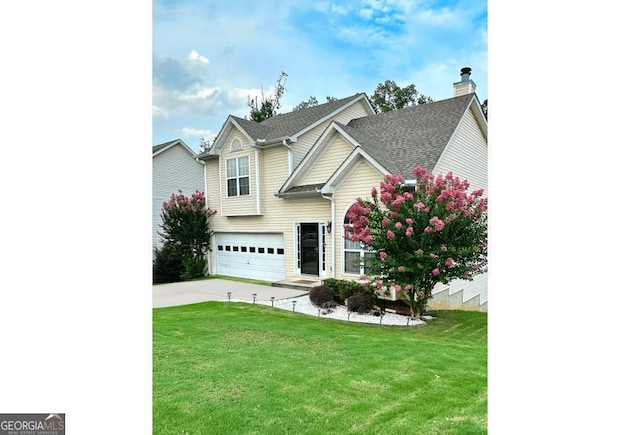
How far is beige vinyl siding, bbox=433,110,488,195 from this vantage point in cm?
748

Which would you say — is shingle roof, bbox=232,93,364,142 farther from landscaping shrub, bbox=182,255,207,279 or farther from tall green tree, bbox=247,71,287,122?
tall green tree, bbox=247,71,287,122

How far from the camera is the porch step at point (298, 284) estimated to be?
26.5ft

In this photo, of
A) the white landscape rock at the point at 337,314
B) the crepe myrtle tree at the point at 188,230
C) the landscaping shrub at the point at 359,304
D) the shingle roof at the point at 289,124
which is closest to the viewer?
the white landscape rock at the point at 337,314

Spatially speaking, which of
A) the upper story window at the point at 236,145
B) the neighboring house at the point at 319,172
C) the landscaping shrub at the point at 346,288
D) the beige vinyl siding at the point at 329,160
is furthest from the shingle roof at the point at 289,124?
the landscaping shrub at the point at 346,288

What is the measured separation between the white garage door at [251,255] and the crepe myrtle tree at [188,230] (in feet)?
1.63

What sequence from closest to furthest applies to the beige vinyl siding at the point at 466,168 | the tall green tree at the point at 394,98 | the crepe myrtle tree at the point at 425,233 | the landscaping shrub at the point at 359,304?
the crepe myrtle tree at the point at 425,233 → the landscaping shrub at the point at 359,304 → the beige vinyl siding at the point at 466,168 → the tall green tree at the point at 394,98

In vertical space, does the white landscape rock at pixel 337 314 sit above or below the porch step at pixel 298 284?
below

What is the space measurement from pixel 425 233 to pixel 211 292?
16.0 feet

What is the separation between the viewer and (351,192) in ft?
23.4

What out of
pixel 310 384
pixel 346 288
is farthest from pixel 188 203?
pixel 310 384

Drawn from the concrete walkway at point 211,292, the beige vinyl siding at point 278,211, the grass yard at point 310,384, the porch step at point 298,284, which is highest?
the beige vinyl siding at point 278,211

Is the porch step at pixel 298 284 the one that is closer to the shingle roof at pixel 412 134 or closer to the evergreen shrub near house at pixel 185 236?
the evergreen shrub near house at pixel 185 236
